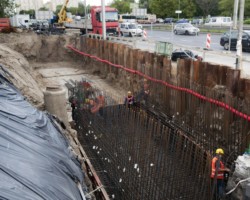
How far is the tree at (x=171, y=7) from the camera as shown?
5656 cm

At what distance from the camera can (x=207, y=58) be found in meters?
14.2

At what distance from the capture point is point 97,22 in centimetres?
2947

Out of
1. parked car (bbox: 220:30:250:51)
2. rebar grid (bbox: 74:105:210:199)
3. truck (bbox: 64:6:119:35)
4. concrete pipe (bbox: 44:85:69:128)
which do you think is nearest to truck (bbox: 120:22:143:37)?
truck (bbox: 64:6:119:35)

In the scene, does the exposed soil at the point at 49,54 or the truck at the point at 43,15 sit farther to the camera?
the truck at the point at 43,15

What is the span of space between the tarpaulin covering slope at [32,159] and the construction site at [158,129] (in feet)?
0.27

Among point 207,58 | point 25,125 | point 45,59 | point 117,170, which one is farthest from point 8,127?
point 45,59

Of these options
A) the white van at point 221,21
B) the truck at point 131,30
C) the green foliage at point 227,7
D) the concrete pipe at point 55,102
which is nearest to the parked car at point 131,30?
the truck at point 131,30

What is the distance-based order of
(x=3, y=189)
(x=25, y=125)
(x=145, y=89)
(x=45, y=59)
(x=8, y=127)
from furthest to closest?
(x=45, y=59), (x=145, y=89), (x=25, y=125), (x=8, y=127), (x=3, y=189)

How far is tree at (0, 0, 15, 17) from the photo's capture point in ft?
107

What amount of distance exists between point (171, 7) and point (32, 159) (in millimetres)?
57851

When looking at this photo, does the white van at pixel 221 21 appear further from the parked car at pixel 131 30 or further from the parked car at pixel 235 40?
the parked car at pixel 235 40

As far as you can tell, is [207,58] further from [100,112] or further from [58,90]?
[58,90]

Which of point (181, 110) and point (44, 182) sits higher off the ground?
point (44, 182)

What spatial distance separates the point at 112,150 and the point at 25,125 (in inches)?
138
